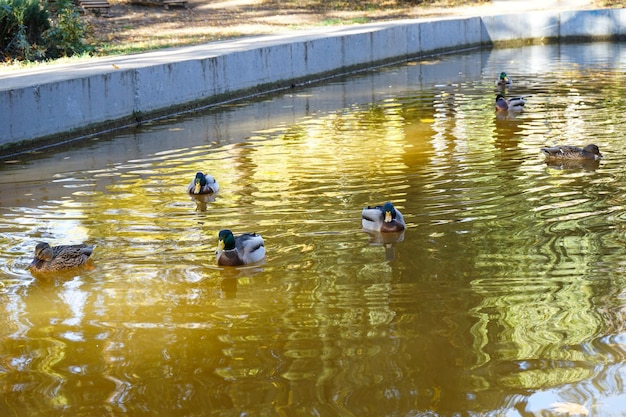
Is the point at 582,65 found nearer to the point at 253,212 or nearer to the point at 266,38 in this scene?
the point at 266,38

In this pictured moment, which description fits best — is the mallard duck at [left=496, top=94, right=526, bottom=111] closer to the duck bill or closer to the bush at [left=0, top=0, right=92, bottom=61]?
the duck bill

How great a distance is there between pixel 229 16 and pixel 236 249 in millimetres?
25820

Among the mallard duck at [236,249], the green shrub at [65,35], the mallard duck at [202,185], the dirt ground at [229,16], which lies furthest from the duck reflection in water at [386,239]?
the dirt ground at [229,16]

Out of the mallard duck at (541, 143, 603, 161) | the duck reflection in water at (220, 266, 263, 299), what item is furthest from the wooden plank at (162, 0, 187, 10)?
the duck reflection in water at (220, 266, 263, 299)

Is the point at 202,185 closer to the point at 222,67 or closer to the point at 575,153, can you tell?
the point at 575,153

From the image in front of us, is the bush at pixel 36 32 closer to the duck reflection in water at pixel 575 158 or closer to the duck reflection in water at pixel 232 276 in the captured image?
the duck reflection in water at pixel 575 158

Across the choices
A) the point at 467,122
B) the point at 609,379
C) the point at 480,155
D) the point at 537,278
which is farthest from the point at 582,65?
the point at 609,379

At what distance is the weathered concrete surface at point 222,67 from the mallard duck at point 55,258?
22.1ft

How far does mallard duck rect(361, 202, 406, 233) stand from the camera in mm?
9188

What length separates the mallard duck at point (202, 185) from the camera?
11.2 m

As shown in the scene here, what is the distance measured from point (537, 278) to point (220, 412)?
3.21 m

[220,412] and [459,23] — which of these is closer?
[220,412]

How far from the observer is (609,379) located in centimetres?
595

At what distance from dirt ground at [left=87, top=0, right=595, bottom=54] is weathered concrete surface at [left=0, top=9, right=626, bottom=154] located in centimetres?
257
